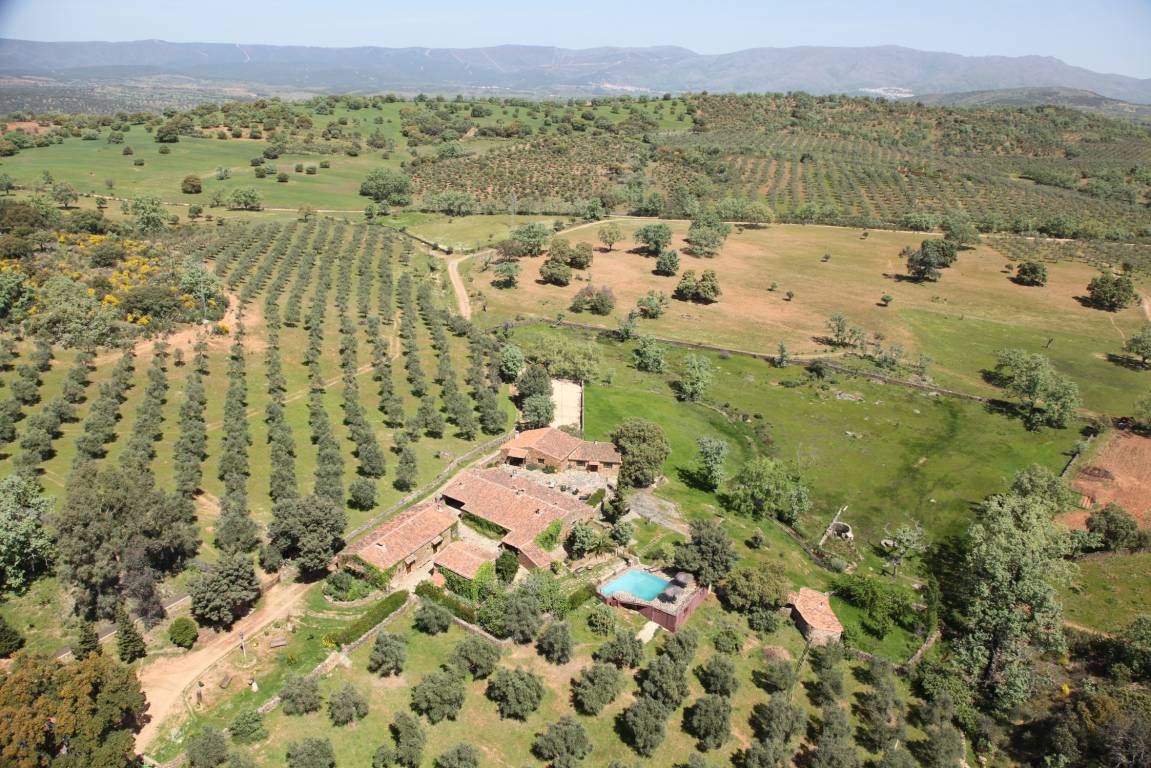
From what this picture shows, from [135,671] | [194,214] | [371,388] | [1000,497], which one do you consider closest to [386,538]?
[135,671]

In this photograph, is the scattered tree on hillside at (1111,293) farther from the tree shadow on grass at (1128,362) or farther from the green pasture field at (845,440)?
the green pasture field at (845,440)

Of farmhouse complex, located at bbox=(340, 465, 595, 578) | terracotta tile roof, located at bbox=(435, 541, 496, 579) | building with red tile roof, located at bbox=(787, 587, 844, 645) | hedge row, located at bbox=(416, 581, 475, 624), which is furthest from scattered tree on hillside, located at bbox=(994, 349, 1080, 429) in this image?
hedge row, located at bbox=(416, 581, 475, 624)

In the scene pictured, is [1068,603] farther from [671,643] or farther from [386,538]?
[386,538]

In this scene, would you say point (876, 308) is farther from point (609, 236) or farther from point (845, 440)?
point (609, 236)

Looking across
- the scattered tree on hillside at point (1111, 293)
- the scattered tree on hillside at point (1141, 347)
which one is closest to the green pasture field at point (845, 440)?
the scattered tree on hillside at point (1141, 347)

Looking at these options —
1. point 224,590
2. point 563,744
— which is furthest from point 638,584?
point 224,590
